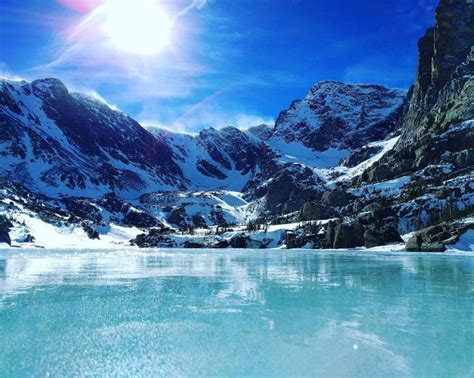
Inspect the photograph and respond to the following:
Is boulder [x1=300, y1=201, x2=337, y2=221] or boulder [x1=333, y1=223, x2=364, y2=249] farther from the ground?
boulder [x1=300, y1=201, x2=337, y2=221]

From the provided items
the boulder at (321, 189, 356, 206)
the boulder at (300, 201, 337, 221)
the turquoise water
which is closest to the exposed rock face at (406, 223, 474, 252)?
the turquoise water

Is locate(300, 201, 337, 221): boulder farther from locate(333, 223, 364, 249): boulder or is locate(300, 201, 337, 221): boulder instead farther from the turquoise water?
the turquoise water

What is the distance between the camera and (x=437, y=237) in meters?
88.4

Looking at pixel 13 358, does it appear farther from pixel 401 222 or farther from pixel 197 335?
pixel 401 222

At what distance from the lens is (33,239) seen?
156 meters

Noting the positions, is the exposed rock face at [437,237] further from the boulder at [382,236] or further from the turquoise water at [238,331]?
the turquoise water at [238,331]

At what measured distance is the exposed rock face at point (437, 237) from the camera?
8412 cm

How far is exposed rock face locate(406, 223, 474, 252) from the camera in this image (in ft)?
276

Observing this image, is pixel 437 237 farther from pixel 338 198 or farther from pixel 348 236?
pixel 338 198

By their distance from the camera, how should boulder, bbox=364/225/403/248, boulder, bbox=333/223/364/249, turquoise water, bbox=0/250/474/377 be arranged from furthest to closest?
boulder, bbox=333/223/364/249 → boulder, bbox=364/225/403/248 → turquoise water, bbox=0/250/474/377

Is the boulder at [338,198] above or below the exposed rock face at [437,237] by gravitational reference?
above

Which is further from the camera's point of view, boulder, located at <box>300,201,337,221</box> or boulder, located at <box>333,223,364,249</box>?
boulder, located at <box>300,201,337,221</box>

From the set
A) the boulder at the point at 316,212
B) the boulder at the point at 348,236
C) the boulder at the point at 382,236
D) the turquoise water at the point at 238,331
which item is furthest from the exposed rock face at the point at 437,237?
the boulder at the point at 316,212

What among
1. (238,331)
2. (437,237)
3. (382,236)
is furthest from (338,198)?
(238,331)
